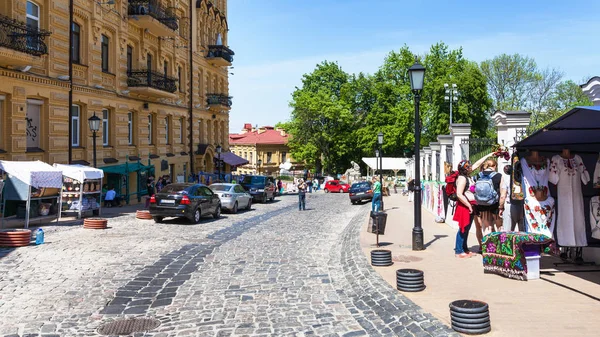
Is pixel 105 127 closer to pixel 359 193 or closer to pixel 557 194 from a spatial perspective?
pixel 359 193

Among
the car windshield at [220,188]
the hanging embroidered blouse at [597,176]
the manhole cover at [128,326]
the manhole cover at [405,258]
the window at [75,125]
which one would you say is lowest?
the manhole cover at [128,326]

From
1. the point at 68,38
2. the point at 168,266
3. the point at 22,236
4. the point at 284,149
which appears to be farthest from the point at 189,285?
the point at 284,149

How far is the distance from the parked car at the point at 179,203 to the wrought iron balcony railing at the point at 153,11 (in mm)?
12089

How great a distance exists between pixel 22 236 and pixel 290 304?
26.9 feet

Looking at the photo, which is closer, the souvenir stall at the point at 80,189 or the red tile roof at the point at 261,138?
the souvenir stall at the point at 80,189

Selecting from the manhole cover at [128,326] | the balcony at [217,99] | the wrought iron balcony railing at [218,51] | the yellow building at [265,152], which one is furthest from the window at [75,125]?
the yellow building at [265,152]

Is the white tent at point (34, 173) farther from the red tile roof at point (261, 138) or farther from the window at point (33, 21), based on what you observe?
the red tile roof at point (261, 138)

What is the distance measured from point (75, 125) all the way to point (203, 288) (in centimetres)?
1708

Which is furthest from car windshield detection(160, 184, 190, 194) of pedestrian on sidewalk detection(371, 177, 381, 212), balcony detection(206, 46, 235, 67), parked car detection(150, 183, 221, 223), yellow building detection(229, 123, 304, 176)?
yellow building detection(229, 123, 304, 176)

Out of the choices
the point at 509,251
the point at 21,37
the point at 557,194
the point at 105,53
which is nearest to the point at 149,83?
the point at 105,53

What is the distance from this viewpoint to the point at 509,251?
8102 millimetres

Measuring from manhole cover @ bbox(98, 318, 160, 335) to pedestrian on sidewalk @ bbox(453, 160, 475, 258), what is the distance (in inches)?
221

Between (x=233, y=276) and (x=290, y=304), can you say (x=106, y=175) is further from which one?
(x=290, y=304)

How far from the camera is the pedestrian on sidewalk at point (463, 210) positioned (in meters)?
9.79
